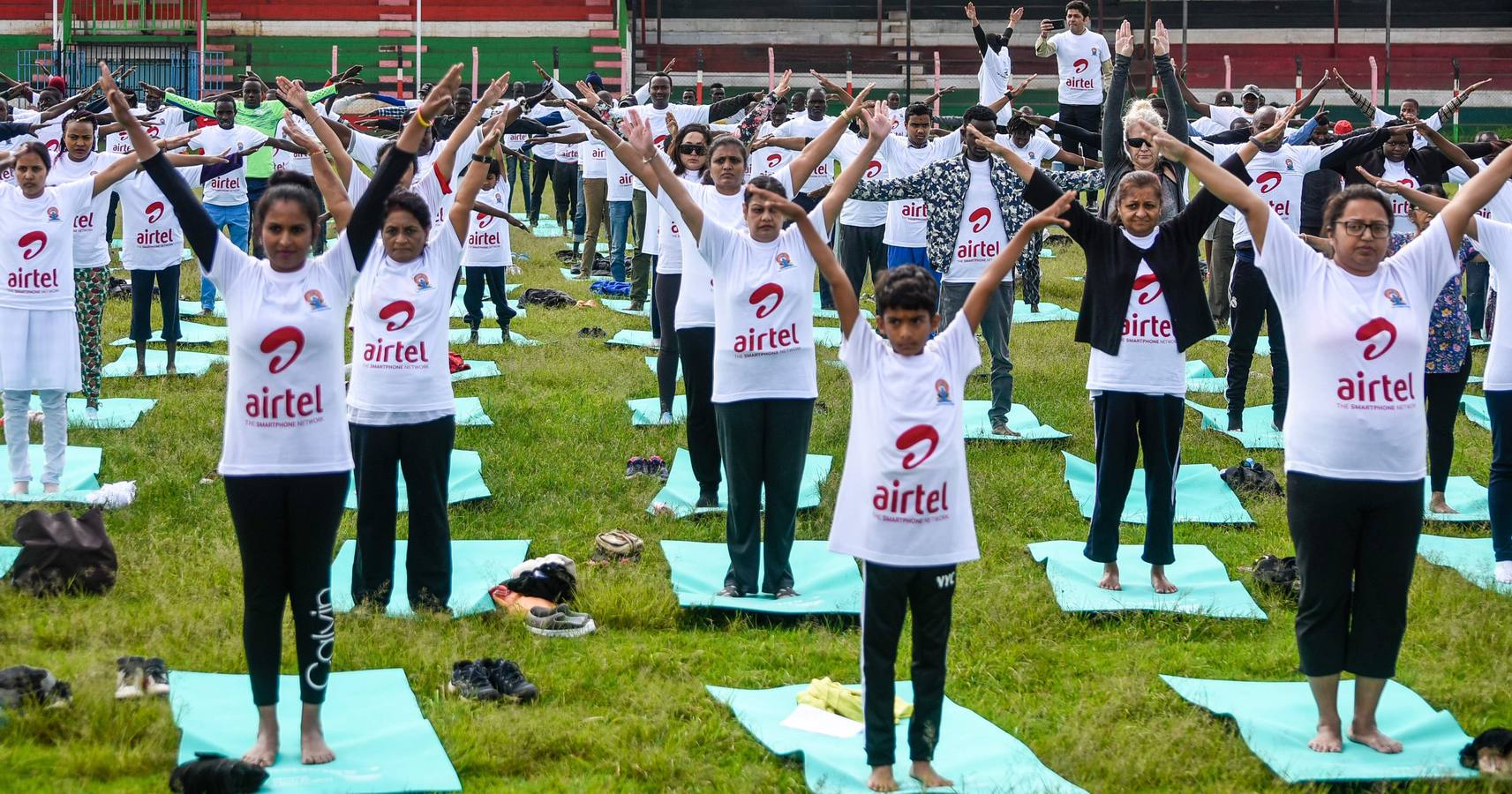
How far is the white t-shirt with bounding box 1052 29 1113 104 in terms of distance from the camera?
58.4ft

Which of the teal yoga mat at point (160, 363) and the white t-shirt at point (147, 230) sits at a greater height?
the white t-shirt at point (147, 230)

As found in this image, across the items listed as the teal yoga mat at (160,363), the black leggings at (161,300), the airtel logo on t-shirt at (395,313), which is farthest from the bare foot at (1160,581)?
the black leggings at (161,300)

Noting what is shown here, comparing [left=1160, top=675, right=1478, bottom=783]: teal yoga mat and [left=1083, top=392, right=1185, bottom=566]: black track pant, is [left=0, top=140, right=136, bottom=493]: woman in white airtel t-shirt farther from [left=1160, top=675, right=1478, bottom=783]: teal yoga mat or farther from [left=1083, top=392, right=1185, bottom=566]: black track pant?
[left=1160, top=675, right=1478, bottom=783]: teal yoga mat

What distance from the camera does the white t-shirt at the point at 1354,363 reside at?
5.68 meters

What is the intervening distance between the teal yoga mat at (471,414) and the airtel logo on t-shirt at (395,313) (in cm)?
409

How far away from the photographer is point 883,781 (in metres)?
5.42

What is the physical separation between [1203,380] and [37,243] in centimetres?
894

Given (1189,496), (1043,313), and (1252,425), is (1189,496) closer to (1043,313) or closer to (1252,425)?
(1252,425)

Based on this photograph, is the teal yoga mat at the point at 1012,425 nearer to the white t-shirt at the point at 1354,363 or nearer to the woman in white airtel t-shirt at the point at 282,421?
the white t-shirt at the point at 1354,363

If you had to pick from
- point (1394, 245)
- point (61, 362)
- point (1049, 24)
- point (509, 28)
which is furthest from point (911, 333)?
point (509, 28)

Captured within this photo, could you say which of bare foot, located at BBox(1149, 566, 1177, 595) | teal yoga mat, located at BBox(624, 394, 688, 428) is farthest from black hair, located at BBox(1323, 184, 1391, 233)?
teal yoga mat, located at BBox(624, 394, 688, 428)

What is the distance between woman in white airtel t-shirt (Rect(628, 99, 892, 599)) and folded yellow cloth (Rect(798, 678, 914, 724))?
1.31 m

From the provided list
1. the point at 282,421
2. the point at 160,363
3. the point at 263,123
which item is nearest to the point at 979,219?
the point at 282,421

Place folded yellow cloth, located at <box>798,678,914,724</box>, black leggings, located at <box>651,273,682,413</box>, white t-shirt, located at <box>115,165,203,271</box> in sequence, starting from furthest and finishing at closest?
A: white t-shirt, located at <box>115,165,203,271</box>, black leggings, located at <box>651,273,682,413</box>, folded yellow cloth, located at <box>798,678,914,724</box>
